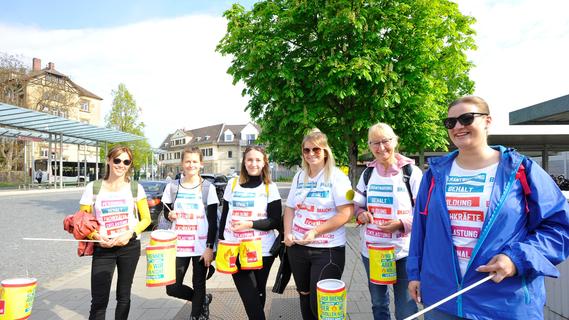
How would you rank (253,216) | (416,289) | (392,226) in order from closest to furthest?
(416,289), (392,226), (253,216)

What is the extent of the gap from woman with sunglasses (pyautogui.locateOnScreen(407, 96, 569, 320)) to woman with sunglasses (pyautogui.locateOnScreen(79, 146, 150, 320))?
7.80 ft

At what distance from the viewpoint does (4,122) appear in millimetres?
21875

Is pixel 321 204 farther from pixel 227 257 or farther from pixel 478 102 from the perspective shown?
pixel 478 102

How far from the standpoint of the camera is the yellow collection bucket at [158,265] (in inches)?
106

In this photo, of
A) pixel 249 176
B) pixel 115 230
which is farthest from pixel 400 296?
pixel 115 230

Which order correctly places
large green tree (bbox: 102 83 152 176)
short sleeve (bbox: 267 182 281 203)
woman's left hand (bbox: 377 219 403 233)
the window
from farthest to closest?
1. the window
2. large green tree (bbox: 102 83 152 176)
3. short sleeve (bbox: 267 182 281 203)
4. woman's left hand (bbox: 377 219 403 233)

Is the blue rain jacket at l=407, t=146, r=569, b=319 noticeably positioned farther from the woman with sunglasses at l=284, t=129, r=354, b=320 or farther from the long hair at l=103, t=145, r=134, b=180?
the long hair at l=103, t=145, r=134, b=180

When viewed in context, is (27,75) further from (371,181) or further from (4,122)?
(371,181)

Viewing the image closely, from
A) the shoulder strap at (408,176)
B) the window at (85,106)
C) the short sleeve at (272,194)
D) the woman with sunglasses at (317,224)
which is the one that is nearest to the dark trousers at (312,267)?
the woman with sunglasses at (317,224)

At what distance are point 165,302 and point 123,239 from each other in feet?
5.91

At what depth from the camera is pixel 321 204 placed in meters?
2.85

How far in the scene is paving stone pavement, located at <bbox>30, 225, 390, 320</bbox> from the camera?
4094 mm

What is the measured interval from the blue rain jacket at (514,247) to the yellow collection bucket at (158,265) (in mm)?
1880

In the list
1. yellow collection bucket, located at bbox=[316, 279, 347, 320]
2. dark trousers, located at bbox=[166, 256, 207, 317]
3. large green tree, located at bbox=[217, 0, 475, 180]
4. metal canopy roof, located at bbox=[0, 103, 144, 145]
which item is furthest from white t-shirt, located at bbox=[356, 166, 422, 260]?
metal canopy roof, located at bbox=[0, 103, 144, 145]
